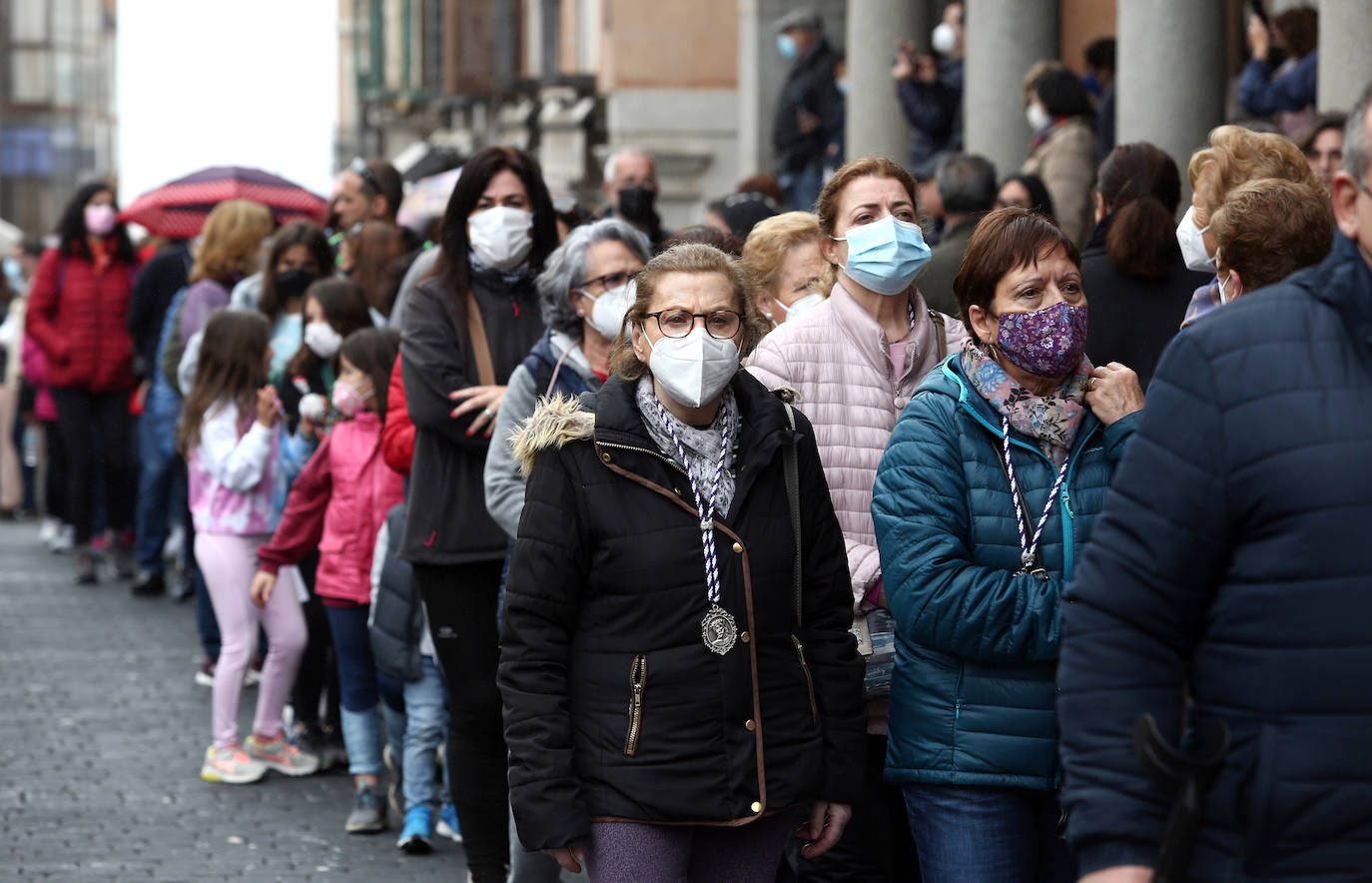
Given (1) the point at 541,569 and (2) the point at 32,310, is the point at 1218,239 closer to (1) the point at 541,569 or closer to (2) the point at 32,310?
(1) the point at 541,569

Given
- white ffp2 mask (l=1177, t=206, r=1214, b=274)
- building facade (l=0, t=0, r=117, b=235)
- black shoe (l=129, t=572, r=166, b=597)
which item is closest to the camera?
white ffp2 mask (l=1177, t=206, r=1214, b=274)

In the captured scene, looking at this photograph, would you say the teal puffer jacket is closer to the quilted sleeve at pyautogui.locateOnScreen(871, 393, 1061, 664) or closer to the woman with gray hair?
the quilted sleeve at pyautogui.locateOnScreen(871, 393, 1061, 664)

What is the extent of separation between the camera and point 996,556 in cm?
397

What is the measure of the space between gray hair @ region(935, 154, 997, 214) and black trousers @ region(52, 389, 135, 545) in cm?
727

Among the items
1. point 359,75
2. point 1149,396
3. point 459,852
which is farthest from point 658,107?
point 359,75

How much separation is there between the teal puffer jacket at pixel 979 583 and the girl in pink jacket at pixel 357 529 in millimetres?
3443

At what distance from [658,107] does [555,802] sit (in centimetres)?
1546

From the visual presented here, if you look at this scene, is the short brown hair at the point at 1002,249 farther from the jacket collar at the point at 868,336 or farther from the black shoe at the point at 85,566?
the black shoe at the point at 85,566

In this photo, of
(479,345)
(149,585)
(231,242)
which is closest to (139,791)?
(479,345)

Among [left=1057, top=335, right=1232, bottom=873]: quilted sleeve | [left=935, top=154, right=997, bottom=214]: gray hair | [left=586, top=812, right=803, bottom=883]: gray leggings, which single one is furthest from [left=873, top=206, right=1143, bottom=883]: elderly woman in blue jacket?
[left=935, top=154, right=997, bottom=214]: gray hair

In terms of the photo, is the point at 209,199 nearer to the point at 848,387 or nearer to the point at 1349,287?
the point at 848,387

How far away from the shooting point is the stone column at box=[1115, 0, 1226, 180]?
982cm

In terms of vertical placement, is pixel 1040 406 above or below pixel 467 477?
above

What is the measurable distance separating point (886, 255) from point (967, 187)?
10.5 feet
